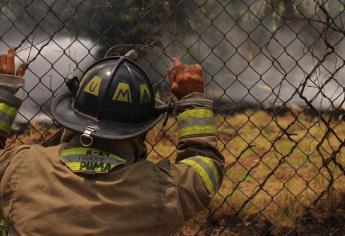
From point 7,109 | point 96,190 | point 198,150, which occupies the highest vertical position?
point 7,109

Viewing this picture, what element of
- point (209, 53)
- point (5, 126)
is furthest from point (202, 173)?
point (209, 53)

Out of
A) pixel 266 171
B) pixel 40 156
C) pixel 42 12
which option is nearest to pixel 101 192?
pixel 40 156

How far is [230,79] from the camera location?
607 cm

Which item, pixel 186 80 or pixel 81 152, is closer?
pixel 81 152

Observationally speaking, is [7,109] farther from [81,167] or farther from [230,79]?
[230,79]

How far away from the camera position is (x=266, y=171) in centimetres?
443

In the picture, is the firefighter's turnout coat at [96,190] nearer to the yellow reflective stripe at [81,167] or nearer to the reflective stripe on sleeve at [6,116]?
the yellow reflective stripe at [81,167]

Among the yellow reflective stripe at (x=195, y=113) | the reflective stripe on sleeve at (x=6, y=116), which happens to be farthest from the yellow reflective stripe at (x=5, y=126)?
the yellow reflective stripe at (x=195, y=113)

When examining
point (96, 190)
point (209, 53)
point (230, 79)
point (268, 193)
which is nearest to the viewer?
point (96, 190)

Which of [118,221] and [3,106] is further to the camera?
[3,106]

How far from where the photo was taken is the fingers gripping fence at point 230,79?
336 centimetres

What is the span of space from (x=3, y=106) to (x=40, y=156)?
0.34m

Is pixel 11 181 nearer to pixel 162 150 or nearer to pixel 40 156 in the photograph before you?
pixel 40 156

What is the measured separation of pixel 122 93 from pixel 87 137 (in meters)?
0.19
